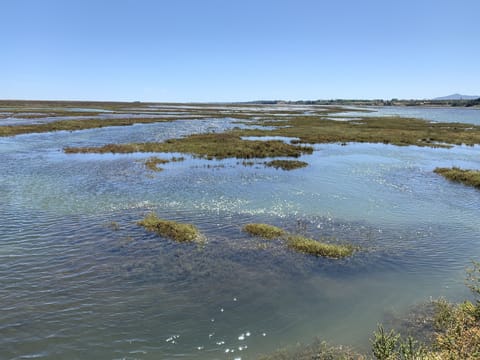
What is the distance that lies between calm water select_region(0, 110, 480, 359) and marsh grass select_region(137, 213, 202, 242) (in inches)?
24.4

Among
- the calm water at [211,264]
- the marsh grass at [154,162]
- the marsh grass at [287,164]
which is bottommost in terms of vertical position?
the calm water at [211,264]

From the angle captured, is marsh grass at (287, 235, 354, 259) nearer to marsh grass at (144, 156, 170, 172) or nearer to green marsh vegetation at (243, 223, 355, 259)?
green marsh vegetation at (243, 223, 355, 259)

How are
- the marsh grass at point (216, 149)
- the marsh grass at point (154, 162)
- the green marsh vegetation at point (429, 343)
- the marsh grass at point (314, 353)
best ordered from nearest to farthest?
1. the green marsh vegetation at point (429, 343)
2. the marsh grass at point (314, 353)
3. the marsh grass at point (154, 162)
4. the marsh grass at point (216, 149)

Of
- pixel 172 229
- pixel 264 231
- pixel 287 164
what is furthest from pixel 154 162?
pixel 264 231

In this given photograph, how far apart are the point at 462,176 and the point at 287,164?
16302 millimetres

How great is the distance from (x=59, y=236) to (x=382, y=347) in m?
15.0

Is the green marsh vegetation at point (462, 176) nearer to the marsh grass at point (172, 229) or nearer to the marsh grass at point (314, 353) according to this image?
the marsh grass at point (172, 229)

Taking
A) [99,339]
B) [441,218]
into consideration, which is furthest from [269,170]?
[99,339]

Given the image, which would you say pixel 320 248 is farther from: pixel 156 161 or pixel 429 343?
pixel 156 161

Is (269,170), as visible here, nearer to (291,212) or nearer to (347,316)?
(291,212)

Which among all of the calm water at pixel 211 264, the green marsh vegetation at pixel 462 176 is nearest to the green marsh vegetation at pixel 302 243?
the calm water at pixel 211 264

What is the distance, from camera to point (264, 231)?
1686cm

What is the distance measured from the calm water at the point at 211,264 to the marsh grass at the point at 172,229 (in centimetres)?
62

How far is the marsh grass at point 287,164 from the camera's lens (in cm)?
3420
